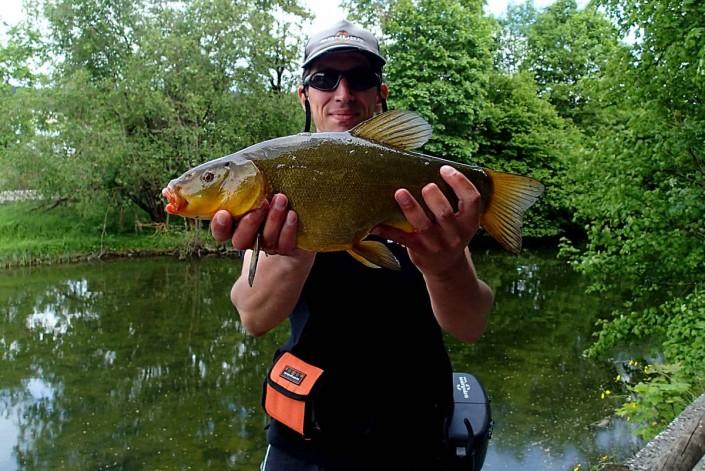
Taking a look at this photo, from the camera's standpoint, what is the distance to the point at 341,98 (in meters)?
2.37

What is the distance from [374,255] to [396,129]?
16.1 inches

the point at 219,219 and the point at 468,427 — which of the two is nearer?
the point at 219,219

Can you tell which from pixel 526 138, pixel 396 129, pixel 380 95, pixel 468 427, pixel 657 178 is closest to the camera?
pixel 396 129

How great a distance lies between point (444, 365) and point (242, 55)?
73.4 ft

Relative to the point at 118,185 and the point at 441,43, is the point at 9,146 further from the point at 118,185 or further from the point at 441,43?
the point at 441,43

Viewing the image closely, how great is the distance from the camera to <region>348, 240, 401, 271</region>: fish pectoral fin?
1844 mm

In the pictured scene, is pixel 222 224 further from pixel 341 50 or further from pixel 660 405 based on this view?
pixel 660 405

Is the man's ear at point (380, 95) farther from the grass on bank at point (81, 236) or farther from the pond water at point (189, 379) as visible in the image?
the grass on bank at point (81, 236)

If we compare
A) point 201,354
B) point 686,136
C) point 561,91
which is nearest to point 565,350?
point 686,136

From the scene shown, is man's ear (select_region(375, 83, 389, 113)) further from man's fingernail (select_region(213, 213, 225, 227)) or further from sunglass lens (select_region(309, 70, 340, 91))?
man's fingernail (select_region(213, 213, 225, 227))

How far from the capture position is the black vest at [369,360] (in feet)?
6.84

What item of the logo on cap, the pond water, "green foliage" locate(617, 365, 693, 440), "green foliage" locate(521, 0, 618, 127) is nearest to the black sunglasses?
the logo on cap

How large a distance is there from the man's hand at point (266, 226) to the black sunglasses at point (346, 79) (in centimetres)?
79

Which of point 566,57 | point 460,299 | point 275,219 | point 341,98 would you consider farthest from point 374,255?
point 566,57
